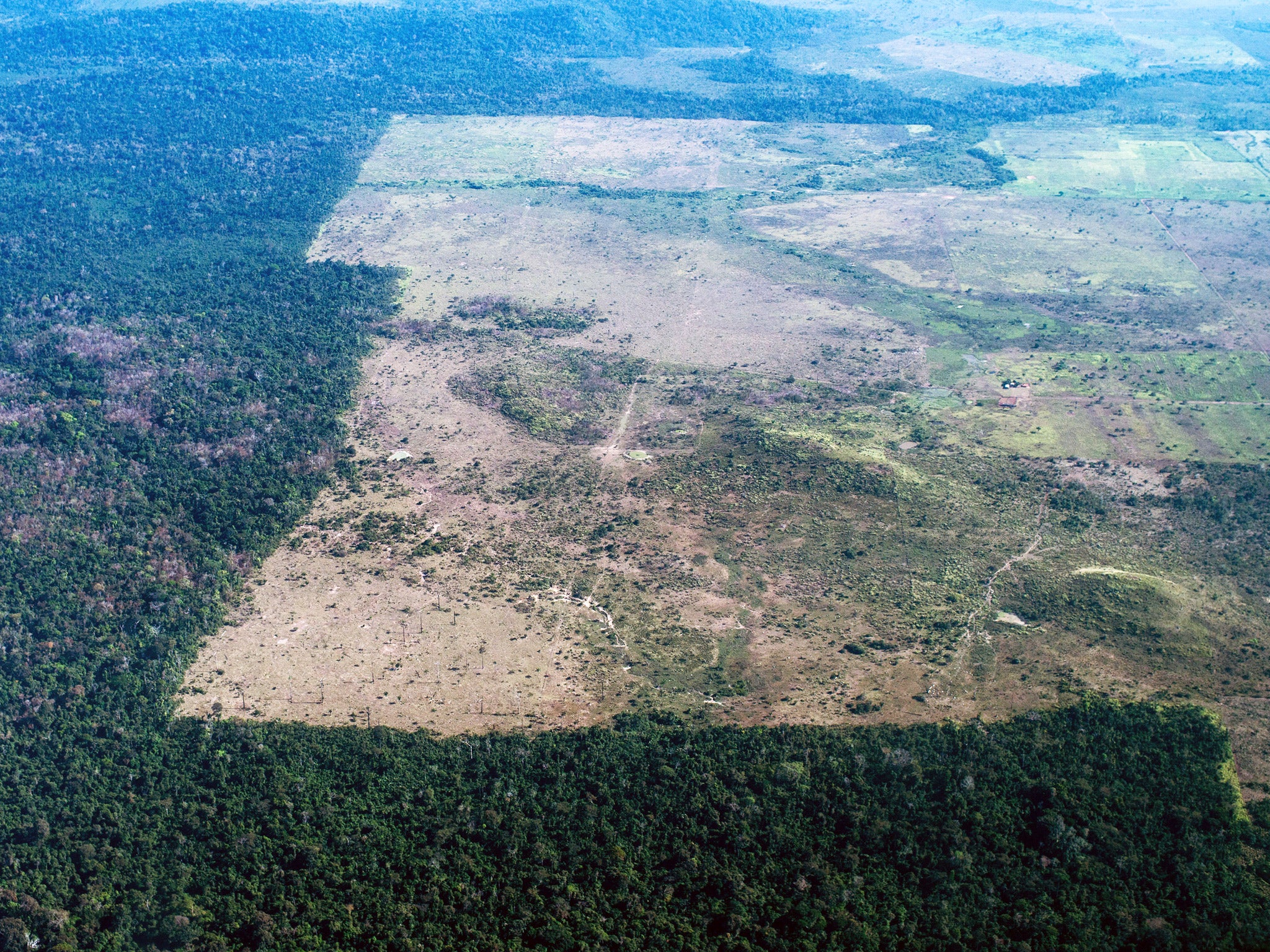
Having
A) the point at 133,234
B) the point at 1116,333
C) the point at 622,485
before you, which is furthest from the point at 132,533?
the point at 1116,333

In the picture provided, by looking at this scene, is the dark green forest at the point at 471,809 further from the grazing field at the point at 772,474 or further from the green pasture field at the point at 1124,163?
the green pasture field at the point at 1124,163

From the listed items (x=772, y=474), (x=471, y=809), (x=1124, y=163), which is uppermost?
(x=1124, y=163)

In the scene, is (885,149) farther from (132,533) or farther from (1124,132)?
(132,533)

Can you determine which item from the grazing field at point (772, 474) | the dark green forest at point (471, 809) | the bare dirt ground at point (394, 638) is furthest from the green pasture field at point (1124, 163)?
the bare dirt ground at point (394, 638)

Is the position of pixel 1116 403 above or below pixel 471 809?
below

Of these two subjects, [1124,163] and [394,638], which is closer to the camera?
[394,638]

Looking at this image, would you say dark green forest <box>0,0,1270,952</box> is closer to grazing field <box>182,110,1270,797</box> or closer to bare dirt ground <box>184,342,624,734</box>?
bare dirt ground <box>184,342,624,734</box>

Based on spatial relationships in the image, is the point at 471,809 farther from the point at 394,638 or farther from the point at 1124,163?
the point at 1124,163

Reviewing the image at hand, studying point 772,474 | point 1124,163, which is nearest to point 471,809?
point 772,474

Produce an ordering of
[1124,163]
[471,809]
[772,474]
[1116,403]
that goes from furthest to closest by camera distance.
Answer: [1124,163] < [1116,403] < [772,474] < [471,809]
